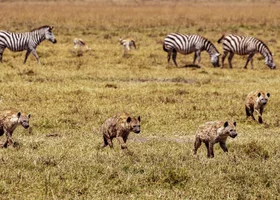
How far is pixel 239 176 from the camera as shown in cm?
722

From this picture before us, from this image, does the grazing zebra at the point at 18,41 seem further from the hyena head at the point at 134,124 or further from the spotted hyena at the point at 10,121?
the hyena head at the point at 134,124

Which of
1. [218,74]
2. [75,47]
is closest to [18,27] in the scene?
[75,47]

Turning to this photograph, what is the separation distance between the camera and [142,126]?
11.2 metres

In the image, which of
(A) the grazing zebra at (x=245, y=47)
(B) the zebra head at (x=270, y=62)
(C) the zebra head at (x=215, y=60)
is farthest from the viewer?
(C) the zebra head at (x=215, y=60)

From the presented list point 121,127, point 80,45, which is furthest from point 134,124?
point 80,45

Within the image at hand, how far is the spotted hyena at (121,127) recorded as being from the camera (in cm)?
829

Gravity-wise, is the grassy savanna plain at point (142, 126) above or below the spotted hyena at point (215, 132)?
below

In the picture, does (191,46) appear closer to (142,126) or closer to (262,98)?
(262,98)

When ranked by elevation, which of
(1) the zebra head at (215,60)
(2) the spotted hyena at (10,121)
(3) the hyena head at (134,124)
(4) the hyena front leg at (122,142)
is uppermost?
(3) the hyena head at (134,124)

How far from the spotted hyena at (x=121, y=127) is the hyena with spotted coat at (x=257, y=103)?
3.63 meters

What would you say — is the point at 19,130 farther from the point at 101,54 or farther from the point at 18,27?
the point at 18,27

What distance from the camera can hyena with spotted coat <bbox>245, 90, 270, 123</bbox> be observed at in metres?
11.2

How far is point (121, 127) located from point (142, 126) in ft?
9.01

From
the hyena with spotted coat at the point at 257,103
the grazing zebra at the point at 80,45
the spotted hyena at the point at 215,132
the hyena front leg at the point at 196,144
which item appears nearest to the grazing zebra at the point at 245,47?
the grazing zebra at the point at 80,45
